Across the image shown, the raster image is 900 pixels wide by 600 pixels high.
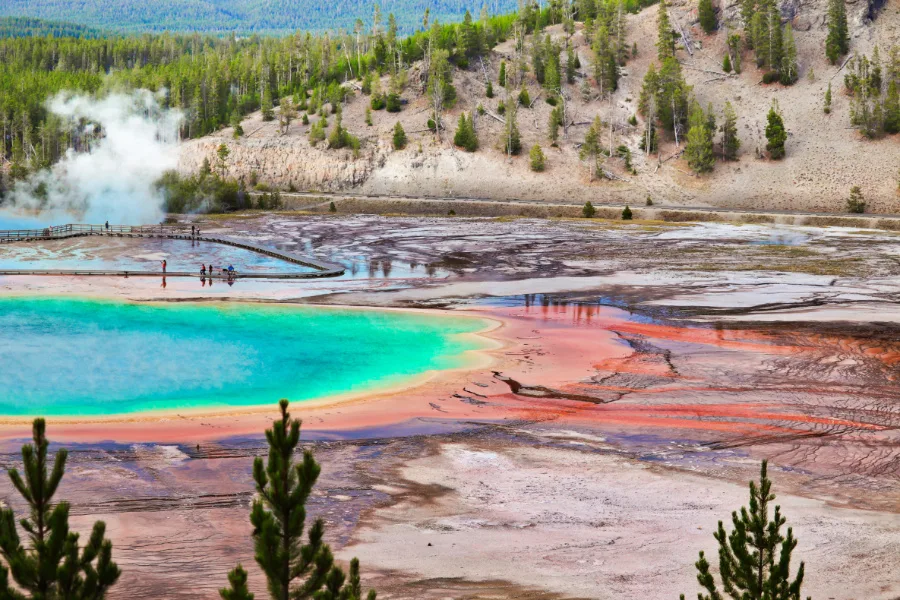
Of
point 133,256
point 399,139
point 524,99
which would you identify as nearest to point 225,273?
point 133,256

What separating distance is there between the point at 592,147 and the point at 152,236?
176 ft

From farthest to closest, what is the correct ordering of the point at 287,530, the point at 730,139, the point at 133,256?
the point at 730,139 → the point at 133,256 → the point at 287,530

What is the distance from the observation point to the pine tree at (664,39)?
122 metres

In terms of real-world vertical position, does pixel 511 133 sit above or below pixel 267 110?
below

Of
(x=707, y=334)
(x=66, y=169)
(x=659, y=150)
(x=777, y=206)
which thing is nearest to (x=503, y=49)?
(x=659, y=150)

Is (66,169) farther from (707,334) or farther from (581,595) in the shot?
(581,595)

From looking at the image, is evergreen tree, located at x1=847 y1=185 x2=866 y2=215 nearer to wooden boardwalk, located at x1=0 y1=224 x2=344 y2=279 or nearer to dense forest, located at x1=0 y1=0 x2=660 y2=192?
dense forest, located at x1=0 y1=0 x2=660 y2=192

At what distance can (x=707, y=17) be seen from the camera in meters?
128

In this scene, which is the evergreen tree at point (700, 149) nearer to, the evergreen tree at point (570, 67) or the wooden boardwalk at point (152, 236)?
the evergreen tree at point (570, 67)

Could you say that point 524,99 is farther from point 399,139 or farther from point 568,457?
point 568,457

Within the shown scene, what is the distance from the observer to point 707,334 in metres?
34.9

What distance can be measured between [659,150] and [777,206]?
59.9 feet

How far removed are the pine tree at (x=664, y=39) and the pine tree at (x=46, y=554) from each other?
11884cm

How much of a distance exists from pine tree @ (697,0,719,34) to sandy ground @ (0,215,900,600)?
9217 centimetres
